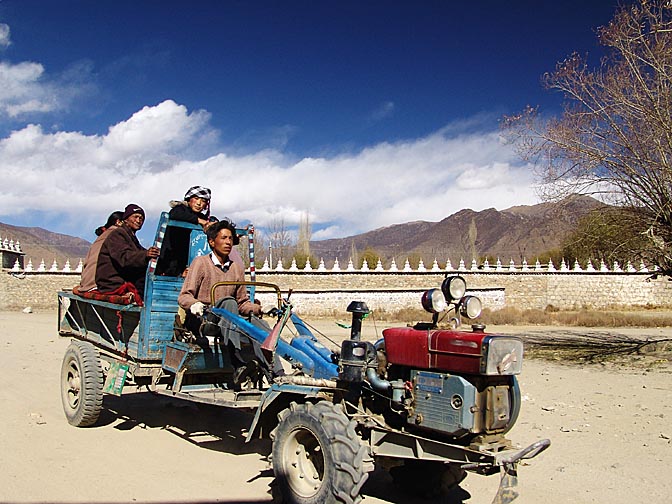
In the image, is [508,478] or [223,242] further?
[223,242]

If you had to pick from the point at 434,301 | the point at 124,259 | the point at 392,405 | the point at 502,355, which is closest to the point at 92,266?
the point at 124,259

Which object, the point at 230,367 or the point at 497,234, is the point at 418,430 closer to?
the point at 230,367

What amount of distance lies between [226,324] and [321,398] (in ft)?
4.82

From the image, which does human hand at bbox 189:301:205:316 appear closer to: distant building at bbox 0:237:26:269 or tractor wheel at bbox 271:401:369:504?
tractor wheel at bbox 271:401:369:504

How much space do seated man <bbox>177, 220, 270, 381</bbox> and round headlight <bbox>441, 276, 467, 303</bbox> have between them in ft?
7.68

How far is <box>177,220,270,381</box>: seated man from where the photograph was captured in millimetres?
6242

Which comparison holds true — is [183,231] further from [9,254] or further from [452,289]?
[9,254]

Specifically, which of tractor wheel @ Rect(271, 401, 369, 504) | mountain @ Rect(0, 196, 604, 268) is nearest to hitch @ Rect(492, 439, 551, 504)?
tractor wheel @ Rect(271, 401, 369, 504)

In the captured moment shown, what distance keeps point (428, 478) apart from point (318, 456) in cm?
101

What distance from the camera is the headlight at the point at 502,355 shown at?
13.1 ft

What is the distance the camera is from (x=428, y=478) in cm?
512

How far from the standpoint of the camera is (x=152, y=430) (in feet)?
24.0

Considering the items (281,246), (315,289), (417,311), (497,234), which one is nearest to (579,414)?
(417,311)

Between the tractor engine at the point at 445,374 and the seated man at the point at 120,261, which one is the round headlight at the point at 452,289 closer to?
the tractor engine at the point at 445,374
